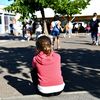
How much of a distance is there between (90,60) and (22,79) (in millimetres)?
4541

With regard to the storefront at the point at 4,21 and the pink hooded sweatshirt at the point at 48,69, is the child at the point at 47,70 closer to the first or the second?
the pink hooded sweatshirt at the point at 48,69

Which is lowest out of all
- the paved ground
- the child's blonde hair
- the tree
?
the paved ground

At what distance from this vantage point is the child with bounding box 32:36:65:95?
7.46m

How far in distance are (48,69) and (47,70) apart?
0.09 ft

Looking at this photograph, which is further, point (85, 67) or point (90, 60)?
point (90, 60)

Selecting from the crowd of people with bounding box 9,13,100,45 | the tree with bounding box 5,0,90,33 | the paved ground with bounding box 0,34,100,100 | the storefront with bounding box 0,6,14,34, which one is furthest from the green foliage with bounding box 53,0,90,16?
the storefront with bounding box 0,6,14,34

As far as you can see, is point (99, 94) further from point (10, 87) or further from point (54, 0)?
point (54, 0)

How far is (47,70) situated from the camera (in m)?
7.58

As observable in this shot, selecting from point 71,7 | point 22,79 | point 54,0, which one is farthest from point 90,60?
point 71,7

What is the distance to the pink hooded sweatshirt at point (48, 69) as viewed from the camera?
751 centimetres

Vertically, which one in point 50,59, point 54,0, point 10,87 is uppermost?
point 54,0

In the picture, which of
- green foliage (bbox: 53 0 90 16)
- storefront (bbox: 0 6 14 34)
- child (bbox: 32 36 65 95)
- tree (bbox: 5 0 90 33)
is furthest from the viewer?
storefront (bbox: 0 6 14 34)

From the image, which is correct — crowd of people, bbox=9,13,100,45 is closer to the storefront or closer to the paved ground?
the paved ground

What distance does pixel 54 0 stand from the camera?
28.5 m
